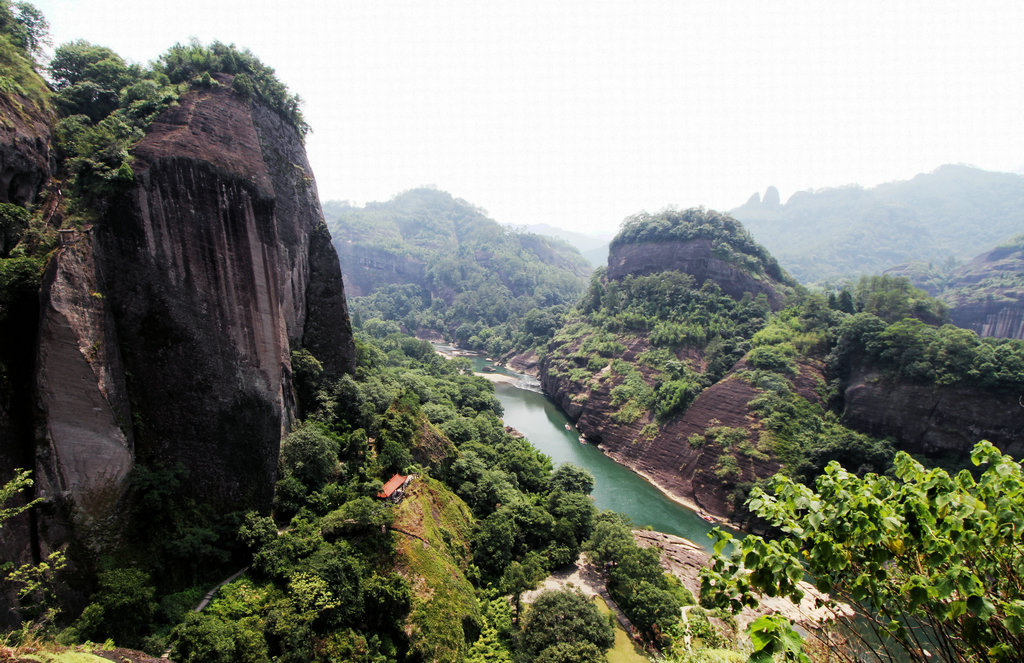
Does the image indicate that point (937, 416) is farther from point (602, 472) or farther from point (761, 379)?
point (602, 472)

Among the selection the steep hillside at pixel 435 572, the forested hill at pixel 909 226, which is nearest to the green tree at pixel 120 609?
the steep hillside at pixel 435 572

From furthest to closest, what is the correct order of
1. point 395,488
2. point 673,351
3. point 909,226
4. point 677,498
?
1. point 909,226
2. point 673,351
3. point 677,498
4. point 395,488

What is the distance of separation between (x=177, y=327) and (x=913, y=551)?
20.2 metres

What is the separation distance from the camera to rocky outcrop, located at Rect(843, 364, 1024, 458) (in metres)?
29.4

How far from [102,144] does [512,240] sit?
139179 millimetres

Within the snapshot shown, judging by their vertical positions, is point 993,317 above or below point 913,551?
below

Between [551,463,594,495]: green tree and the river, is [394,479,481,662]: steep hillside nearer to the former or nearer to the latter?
[551,463,594,495]: green tree

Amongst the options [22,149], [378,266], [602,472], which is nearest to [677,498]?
[602,472]

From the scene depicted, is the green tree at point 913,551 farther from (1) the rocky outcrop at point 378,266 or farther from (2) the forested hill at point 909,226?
(2) the forested hill at point 909,226

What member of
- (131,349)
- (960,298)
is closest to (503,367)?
(131,349)

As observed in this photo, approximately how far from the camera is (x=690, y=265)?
203ft

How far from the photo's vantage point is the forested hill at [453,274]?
106312mm

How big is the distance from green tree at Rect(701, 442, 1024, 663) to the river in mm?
22381

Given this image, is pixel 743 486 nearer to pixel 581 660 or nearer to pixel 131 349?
pixel 581 660
